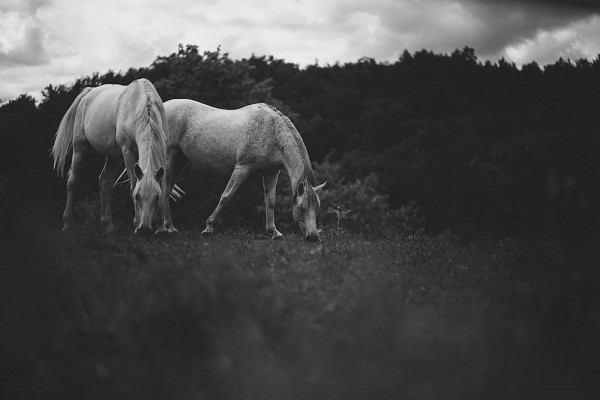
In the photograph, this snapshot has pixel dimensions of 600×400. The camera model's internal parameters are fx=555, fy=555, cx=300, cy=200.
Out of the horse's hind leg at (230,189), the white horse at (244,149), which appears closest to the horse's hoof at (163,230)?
the white horse at (244,149)

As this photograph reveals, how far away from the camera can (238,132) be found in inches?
440

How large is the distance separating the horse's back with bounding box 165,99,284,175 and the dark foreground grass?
5.81 m

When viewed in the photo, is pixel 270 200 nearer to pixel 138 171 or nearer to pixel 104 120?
pixel 138 171

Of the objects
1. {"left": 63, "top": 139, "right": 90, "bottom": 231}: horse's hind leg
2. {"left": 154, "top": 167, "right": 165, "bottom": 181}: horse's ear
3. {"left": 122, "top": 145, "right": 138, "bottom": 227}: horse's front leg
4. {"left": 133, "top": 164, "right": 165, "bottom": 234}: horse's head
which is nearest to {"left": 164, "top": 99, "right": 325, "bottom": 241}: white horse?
{"left": 122, "top": 145, "right": 138, "bottom": 227}: horse's front leg

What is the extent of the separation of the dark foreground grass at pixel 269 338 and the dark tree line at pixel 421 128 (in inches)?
61.2

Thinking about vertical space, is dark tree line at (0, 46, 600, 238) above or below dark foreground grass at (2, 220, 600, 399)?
above

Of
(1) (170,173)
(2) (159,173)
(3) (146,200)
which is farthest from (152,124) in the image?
(1) (170,173)

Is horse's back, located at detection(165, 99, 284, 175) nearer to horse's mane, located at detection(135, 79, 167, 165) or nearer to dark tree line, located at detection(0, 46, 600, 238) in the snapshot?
horse's mane, located at detection(135, 79, 167, 165)

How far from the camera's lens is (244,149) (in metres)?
11.0

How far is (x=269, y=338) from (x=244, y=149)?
23.8ft

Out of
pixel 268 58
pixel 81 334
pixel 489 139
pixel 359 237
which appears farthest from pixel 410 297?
pixel 268 58

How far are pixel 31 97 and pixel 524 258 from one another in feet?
66.5

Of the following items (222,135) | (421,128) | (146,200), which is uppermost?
(421,128)

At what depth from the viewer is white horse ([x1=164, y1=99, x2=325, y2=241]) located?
1041 centimetres
